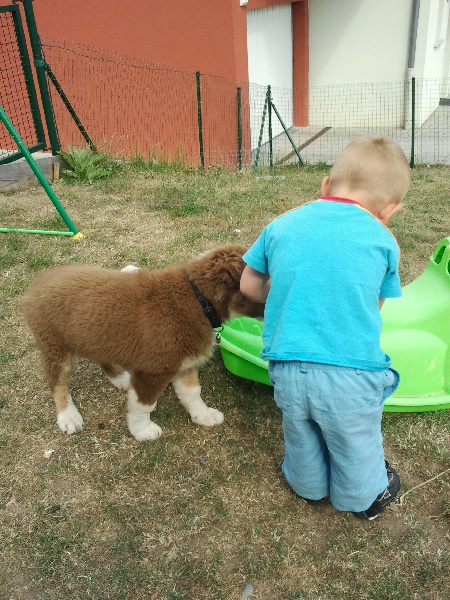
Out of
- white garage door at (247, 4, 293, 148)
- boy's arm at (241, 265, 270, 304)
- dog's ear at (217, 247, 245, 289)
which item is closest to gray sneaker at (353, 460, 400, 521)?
boy's arm at (241, 265, 270, 304)

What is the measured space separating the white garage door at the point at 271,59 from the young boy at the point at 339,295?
9340mm

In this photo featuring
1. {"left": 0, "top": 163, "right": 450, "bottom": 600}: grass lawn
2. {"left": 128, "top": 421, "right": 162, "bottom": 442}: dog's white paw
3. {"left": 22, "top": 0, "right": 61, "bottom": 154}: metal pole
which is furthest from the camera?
{"left": 22, "top": 0, "right": 61, "bottom": 154}: metal pole

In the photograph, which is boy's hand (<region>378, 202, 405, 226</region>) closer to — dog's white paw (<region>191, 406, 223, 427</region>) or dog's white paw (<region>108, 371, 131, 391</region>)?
dog's white paw (<region>191, 406, 223, 427</region>)

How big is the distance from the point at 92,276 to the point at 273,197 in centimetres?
487

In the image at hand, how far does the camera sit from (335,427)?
7.59 ft

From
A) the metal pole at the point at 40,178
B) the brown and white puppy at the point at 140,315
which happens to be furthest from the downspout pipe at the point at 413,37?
the brown and white puppy at the point at 140,315

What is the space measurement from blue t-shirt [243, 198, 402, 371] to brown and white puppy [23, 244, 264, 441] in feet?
1.96

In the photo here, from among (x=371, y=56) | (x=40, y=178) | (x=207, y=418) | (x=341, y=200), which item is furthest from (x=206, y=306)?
(x=371, y=56)

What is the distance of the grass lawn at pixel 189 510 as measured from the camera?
2.47m

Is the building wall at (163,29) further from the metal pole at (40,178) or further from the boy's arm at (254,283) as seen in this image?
the boy's arm at (254,283)

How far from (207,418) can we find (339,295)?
1.53m

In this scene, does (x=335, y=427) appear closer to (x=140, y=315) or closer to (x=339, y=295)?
(x=339, y=295)

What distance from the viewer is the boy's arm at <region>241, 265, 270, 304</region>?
255 centimetres

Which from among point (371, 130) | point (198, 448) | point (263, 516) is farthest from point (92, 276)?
point (371, 130)
